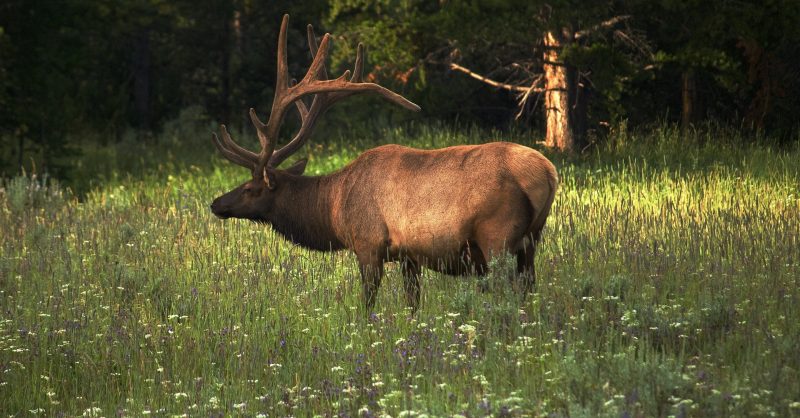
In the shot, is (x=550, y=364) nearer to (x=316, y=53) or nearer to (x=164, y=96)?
(x=316, y=53)

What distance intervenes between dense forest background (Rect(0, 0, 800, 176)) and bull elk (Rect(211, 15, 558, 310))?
6652 millimetres

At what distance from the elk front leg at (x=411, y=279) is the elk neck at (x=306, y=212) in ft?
2.40

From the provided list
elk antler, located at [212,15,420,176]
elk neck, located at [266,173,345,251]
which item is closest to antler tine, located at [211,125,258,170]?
elk antler, located at [212,15,420,176]

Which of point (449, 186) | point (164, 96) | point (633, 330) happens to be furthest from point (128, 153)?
point (633, 330)

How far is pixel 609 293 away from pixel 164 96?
24103 mm

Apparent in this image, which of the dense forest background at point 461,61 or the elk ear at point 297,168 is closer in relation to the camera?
the elk ear at point 297,168

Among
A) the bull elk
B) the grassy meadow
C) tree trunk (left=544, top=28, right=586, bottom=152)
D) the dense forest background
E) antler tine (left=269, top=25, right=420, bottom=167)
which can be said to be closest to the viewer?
the grassy meadow

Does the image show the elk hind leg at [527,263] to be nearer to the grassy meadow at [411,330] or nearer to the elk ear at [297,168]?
the grassy meadow at [411,330]

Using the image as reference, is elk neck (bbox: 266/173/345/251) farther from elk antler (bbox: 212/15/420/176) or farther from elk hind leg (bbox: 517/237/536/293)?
elk hind leg (bbox: 517/237/536/293)

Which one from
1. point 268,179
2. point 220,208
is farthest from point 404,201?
point 220,208

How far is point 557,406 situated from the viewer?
5.12 m

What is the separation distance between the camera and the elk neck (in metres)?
8.43

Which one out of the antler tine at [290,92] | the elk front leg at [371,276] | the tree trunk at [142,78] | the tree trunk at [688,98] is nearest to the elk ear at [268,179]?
the antler tine at [290,92]

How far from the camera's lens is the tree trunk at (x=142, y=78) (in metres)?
27.4
